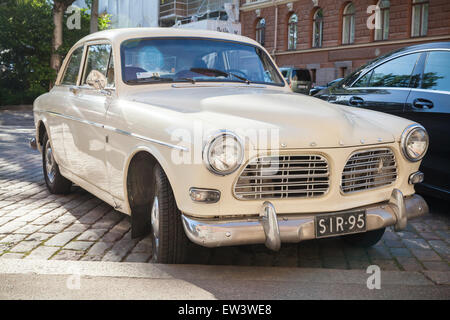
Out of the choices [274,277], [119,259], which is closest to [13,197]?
[119,259]

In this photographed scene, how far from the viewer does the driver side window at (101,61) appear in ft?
16.5

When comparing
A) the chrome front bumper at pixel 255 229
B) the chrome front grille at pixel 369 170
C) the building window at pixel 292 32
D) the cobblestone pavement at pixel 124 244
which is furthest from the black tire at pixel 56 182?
the building window at pixel 292 32

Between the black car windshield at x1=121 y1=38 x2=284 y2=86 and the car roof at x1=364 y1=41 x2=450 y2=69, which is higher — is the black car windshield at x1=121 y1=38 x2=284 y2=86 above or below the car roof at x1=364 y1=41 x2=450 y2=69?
below

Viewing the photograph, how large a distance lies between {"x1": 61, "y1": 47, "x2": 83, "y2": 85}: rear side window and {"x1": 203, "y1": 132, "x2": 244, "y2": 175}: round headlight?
3069mm

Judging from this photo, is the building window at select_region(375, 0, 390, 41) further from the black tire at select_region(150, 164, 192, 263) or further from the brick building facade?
the black tire at select_region(150, 164, 192, 263)

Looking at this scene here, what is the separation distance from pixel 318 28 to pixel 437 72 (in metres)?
26.0

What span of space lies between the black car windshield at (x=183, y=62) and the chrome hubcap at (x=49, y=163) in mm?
2203

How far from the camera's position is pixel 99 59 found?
5.45m

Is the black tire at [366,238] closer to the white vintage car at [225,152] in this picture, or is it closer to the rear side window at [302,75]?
the white vintage car at [225,152]

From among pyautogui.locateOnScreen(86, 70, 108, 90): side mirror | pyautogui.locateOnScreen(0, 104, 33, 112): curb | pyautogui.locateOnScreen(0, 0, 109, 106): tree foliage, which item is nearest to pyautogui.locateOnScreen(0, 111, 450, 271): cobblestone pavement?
pyautogui.locateOnScreen(86, 70, 108, 90): side mirror

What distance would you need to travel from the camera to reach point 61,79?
6.67m

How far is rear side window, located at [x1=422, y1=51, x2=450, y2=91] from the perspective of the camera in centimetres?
554

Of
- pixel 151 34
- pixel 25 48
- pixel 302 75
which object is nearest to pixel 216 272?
pixel 151 34

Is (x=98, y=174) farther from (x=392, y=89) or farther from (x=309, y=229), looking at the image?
(x=392, y=89)
